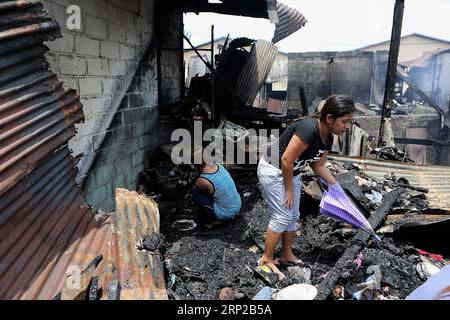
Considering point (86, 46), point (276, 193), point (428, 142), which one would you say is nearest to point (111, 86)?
point (86, 46)

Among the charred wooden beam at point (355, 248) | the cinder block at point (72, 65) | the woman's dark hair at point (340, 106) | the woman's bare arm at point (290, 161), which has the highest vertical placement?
the cinder block at point (72, 65)

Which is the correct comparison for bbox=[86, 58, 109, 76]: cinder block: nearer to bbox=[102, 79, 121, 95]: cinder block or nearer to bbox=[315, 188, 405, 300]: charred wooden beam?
bbox=[102, 79, 121, 95]: cinder block

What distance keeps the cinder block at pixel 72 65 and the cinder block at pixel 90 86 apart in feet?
0.37

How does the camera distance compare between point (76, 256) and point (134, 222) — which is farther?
point (134, 222)

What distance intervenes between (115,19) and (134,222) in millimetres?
3236

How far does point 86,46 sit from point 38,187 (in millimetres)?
2373

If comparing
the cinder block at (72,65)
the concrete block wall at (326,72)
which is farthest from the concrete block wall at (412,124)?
the cinder block at (72,65)

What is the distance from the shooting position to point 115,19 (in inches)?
189

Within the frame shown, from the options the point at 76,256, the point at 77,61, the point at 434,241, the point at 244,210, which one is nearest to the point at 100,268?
the point at 76,256

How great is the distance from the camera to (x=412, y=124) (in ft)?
48.9

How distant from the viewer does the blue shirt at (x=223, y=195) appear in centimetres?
433

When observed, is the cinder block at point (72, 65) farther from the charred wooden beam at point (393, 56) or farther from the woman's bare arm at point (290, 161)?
the charred wooden beam at point (393, 56)

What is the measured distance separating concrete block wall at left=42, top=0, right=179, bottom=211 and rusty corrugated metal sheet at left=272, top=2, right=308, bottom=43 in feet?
Result: 9.34

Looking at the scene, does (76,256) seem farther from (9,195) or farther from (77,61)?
(77,61)
